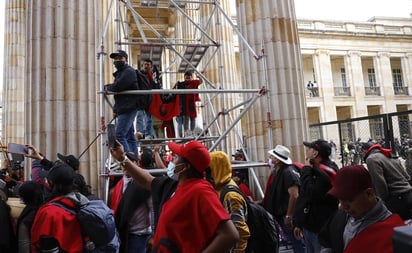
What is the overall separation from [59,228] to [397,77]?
46.1 m

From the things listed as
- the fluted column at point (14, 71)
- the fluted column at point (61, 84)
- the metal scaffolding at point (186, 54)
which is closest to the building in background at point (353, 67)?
the metal scaffolding at point (186, 54)

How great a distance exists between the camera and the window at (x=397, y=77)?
134ft

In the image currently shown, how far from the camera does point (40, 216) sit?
302 centimetres

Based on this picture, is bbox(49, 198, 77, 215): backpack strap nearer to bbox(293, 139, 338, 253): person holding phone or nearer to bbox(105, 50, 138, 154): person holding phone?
bbox(105, 50, 138, 154): person holding phone

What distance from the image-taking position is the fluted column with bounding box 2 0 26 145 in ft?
51.8

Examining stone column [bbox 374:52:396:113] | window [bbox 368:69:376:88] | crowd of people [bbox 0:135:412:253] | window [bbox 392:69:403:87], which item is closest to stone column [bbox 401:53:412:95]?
window [bbox 392:69:403:87]

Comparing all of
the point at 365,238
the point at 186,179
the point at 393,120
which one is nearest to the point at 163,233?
the point at 186,179

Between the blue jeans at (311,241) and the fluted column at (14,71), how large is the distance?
576 inches

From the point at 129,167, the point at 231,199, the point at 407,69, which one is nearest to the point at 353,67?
the point at 407,69

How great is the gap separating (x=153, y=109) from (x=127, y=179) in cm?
302

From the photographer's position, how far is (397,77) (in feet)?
136

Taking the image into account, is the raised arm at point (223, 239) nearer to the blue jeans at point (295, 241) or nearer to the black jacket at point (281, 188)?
the black jacket at point (281, 188)

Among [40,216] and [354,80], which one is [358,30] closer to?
[354,80]

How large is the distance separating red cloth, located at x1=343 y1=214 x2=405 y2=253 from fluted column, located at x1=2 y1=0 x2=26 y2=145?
1641cm
